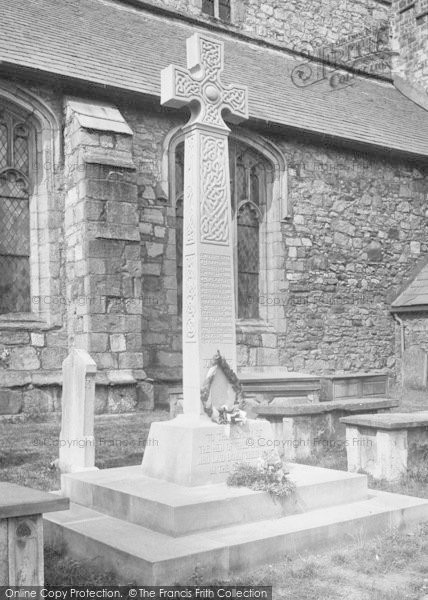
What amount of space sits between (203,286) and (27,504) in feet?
8.54

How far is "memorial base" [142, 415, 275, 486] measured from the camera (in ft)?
17.6

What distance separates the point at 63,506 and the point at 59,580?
34.2 inches

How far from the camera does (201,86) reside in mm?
6039

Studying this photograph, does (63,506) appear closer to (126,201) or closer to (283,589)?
(283,589)

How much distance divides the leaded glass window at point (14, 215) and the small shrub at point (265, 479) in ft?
23.0

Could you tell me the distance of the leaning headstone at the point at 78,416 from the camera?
6965 mm

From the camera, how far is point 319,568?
4.44 m

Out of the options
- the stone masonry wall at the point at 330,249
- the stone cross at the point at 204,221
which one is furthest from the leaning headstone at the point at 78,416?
the stone masonry wall at the point at 330,249

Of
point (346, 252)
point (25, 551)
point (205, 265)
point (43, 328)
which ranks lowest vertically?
point (25, 551)

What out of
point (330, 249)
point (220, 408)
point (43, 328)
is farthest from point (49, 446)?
point (330, 249)

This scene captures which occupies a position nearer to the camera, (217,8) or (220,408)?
(220,408)

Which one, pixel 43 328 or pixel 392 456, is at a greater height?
pixel 43 328

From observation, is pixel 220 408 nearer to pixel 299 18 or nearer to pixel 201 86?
pixel 201 86

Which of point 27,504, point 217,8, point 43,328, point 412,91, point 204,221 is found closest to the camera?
point 27,504
